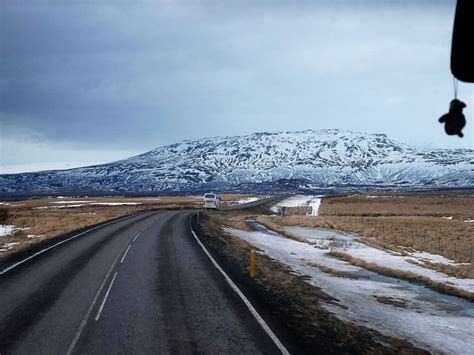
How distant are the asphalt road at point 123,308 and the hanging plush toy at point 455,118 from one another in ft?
21.9

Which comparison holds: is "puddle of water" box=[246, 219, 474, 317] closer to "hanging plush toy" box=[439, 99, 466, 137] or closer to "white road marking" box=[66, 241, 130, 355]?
"white road marking" box=[66, 241, 130, 355]

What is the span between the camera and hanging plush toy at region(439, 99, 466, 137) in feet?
13.8

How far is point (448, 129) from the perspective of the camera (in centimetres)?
432

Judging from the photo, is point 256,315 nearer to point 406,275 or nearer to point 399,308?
point 399,308

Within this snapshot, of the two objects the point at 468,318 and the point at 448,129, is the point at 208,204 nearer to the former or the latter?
the point at 468,318

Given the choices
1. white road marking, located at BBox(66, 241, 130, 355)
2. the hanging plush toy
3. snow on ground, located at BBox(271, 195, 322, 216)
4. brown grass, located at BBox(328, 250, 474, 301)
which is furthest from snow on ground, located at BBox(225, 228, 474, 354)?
snow on ground, located at BBox(271, 195, 322, 216)

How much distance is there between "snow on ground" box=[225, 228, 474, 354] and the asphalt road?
13.3 ft

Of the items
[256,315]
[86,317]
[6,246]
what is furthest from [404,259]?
[6,246]

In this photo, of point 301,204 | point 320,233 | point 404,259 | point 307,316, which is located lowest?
point 404,259

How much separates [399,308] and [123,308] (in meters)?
9.38

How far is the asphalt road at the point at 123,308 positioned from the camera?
9.61 meters

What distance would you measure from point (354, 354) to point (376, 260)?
57.9 ft

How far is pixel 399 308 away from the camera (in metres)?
15.2

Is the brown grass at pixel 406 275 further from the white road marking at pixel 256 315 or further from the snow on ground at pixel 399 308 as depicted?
the white road marking at pixel 256 315
